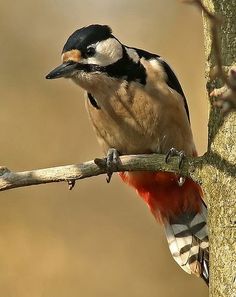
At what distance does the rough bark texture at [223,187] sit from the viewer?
2209mm

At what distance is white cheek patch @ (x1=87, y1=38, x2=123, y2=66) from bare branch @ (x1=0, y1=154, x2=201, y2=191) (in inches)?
26.1

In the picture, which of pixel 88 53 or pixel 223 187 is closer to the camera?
pixel 223 187

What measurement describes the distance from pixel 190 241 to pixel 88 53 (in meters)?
0.95

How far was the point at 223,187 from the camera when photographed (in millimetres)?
2236

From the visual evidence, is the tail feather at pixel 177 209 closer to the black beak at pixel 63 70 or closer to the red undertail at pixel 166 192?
the red undertail at pixel 166 192

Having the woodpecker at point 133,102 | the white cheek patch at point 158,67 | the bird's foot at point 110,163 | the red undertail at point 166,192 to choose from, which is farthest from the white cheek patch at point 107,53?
the red undertail at point 166,192

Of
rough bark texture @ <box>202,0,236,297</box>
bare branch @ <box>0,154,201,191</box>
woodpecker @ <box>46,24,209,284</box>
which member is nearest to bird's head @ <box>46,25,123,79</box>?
woodpecker @ <box>46,24,209,284</box>

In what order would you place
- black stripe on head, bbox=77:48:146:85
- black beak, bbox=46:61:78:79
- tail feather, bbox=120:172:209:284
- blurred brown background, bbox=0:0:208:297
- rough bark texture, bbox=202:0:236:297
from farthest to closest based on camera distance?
blurred brown background, bbox=0:0:208:297
tail feather, bbox=120:172:209:284
black stripe on head, bbox=77:48:146:85
black beak, bbox=46:61:78:79
rough bark texture, bbox=202:0:236:297

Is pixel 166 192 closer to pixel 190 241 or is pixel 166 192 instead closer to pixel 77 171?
pixel 190 241

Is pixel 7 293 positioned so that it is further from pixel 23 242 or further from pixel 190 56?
pixel 190 56

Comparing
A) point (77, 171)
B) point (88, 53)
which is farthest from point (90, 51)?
point (77, 171)

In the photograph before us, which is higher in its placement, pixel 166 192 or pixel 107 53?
pixel 107 53

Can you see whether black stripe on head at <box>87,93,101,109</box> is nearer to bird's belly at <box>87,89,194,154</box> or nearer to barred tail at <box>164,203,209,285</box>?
bird's belly at <box>87,89,194,154</box>

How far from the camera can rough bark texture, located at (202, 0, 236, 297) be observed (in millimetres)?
2209
